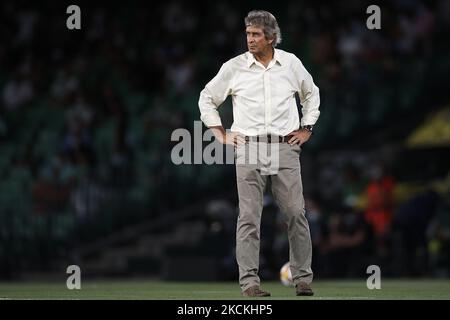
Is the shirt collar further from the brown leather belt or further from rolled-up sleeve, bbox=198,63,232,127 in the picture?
the brown leather belt

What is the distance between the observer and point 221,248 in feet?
58.0

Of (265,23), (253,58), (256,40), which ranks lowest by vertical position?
(253,58)

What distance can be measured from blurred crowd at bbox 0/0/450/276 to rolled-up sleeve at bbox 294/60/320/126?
7160 mm

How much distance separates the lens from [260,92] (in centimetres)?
1065

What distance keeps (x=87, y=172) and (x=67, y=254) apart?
5.04ft

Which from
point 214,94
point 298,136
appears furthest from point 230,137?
point 298,136

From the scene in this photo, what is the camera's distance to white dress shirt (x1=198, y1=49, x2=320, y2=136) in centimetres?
1062

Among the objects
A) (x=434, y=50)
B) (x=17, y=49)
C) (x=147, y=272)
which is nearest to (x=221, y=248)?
(x=147, y=272)

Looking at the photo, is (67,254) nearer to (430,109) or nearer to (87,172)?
(87,172)

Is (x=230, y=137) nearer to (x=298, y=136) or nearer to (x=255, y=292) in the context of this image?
(x=298, y=136)

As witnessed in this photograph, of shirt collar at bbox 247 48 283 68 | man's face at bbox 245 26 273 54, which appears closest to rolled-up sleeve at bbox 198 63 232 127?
shirt collar at bbox 247 48 283 68

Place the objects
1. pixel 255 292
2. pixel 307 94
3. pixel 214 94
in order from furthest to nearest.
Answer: pixel 307 94
pixel 214 94
pixel 255 292

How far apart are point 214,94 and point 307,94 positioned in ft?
2.58
